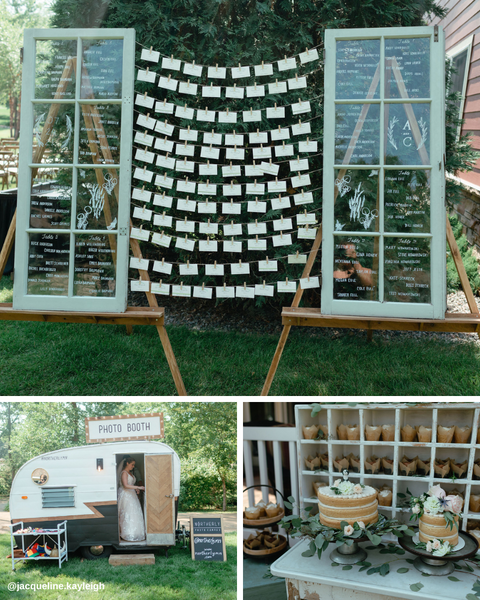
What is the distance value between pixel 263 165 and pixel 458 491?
80.3 inches

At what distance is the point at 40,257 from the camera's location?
9.93 feet

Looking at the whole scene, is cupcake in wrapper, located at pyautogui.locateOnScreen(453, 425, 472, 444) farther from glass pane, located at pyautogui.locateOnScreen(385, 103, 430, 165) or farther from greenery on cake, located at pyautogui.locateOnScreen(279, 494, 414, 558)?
glass pane, located at pyautogui.locateOnScreen(385, 103, 430, 165)

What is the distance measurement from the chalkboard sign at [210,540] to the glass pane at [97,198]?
5.45 ft

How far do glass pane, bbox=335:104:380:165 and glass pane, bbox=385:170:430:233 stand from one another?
0.16 m

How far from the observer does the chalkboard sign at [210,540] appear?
7.98 feet

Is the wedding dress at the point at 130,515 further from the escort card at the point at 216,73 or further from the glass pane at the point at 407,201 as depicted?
the escort card at the point at 216,73

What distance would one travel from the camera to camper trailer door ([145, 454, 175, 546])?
259 cm

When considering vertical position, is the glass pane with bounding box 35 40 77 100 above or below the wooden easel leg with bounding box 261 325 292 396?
above

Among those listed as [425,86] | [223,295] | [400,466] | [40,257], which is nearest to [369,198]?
[425,86]

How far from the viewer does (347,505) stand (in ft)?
7.26

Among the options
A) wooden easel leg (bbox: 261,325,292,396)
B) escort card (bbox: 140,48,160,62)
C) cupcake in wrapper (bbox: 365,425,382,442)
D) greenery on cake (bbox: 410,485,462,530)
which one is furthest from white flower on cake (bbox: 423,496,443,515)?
escort card (bbox: 140,48,160,62)

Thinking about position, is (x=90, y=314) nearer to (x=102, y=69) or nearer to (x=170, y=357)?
(x=170, y=357)

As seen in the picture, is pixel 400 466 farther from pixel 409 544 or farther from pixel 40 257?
pixel 40 257

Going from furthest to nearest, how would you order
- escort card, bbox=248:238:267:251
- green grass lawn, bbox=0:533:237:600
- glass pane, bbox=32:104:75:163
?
escort card, bbox=248:238:267:251, glass pane, bbox=32:104:75:163, green grass lawn, bbox=0:533:237:600
